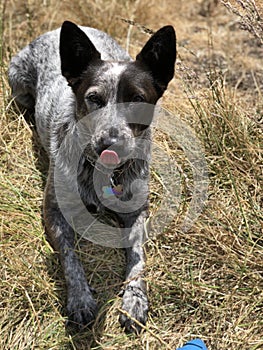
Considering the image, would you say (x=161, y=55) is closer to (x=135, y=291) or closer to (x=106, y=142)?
(x=106, y=142)

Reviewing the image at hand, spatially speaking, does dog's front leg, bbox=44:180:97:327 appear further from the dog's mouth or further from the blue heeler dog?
the dog's mouth

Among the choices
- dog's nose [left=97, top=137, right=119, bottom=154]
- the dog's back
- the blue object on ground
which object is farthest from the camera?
the dog's back

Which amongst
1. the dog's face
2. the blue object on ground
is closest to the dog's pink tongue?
the dog's face

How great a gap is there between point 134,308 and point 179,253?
497mm

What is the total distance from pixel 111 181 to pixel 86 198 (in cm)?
21

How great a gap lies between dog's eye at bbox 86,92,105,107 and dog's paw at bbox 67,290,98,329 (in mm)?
1047

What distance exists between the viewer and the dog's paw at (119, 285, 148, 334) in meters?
3.05

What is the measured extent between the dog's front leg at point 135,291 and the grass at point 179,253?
0.06m

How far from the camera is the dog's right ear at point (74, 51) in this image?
3238 mm

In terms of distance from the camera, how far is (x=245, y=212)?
11.3ft

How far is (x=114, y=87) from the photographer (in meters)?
3.17

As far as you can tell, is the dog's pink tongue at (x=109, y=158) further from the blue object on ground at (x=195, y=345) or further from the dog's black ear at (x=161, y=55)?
the blue object on ground at (x=195, y=345)

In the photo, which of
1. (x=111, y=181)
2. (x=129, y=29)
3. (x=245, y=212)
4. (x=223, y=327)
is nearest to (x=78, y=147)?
(x=111, y=181)

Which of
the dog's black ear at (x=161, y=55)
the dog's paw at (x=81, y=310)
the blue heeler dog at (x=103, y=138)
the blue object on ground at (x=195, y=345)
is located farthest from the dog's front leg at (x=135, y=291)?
the dog's black ear at (x=161, y=55)
